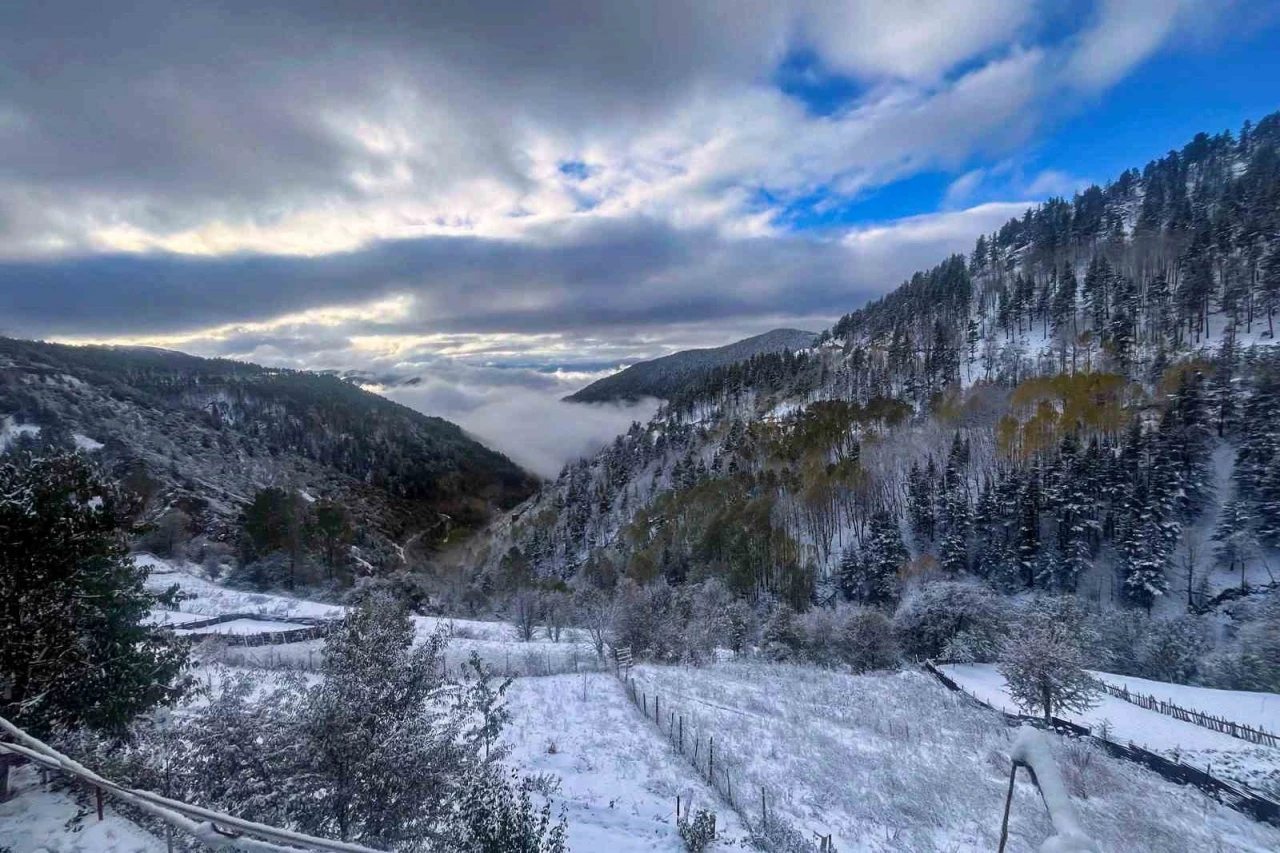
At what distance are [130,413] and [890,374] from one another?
150358 millimetres

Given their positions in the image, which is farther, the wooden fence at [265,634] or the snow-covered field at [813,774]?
the wooden fence at [265,634]

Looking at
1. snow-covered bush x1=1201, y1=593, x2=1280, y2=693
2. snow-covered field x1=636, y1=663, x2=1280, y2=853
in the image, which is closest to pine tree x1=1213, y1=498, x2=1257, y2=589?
snow-covered bush x1=1201, y1=593, x2=1280, y2=693

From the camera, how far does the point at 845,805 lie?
14.1m

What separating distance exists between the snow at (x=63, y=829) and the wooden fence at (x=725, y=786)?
10.4 meters

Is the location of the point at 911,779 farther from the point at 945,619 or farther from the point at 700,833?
the point at 945,619

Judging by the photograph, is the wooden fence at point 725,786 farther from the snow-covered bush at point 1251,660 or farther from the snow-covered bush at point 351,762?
the snow-covered bush at point 1251,660

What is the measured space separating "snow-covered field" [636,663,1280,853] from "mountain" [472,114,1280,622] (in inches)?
1281

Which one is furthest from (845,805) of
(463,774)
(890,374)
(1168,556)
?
(890,374)

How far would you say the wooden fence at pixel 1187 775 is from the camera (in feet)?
49.4

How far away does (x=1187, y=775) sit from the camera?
17.2 meters

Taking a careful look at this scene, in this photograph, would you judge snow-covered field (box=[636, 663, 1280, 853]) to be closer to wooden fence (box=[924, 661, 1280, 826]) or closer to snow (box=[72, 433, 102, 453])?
wooden fence (box=[924, 661, 1280, 826])

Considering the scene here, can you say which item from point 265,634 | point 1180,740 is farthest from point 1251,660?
point 265,634

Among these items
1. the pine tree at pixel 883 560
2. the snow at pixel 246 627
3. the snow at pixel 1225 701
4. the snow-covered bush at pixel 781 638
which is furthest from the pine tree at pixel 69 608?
the pine tree at pixel 883 560

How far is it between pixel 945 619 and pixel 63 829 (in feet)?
138
